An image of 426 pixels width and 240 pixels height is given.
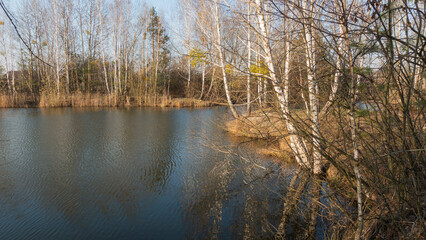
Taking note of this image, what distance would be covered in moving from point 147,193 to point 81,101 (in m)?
13.8

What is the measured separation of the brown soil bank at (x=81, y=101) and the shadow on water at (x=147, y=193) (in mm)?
8772

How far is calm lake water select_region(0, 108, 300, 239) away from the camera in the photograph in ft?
11.1

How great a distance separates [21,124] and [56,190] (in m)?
7.02

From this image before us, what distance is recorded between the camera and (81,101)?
16.3 m

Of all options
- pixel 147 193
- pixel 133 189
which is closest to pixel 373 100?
pixel 147 193

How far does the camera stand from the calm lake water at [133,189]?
3387mm

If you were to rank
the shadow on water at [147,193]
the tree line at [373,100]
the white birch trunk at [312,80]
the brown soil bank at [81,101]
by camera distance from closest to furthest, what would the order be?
the tree line at [373,100]
the white birch trunk at [312,80]
the shadow on water at [147,193]
the brown soil bank at [81,101]

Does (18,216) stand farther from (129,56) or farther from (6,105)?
(129,56)

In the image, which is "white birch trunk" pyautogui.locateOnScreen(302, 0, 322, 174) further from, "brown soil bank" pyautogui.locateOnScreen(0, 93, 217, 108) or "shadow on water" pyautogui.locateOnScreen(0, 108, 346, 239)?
"brown soil bank" pyautogui.locateOnScreen(0, 93, 217, 108)

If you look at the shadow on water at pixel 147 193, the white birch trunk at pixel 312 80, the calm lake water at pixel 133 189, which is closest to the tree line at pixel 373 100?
the white birch trunk at pixel 312 80

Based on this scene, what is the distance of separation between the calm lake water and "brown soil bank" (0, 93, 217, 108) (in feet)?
27.4

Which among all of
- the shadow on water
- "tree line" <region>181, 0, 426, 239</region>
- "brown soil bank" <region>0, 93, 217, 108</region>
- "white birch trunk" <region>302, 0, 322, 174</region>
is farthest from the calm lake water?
"brown soil bank" <region>0, 93, 217, 108</region>

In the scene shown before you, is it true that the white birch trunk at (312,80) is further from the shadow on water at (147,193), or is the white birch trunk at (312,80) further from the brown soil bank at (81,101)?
the brown soil bank at (81,101)

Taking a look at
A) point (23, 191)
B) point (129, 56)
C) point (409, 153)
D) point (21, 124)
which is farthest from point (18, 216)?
point (129, 56)
